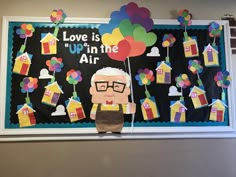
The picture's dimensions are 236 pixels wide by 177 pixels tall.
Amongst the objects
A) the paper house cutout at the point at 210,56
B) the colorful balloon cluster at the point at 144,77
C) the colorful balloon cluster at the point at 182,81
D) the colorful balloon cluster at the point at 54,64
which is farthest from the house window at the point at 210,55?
the colorful balloon cluster at the point at 54,64

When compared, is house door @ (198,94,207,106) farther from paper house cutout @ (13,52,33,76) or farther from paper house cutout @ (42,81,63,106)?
paper house cutout @ (13,52,33,76)

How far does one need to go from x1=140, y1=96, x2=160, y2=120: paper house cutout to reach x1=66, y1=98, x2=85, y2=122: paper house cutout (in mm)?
441

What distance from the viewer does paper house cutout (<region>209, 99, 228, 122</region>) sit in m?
1.95

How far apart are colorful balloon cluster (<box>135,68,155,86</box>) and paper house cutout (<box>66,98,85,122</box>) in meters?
0.47

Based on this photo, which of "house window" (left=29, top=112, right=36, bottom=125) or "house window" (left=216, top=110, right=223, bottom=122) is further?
"house window" (left=216, top=110, right=223, bottom=122)

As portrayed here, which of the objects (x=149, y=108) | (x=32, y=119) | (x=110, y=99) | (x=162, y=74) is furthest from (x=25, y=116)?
(x=162, y=74)

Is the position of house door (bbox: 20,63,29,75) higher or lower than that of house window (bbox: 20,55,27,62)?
lower

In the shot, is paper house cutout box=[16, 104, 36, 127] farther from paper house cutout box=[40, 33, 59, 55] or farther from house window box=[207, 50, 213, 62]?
house window box=[207, 50, 213, 62]

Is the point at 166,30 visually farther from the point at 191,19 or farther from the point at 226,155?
the point at 226,155

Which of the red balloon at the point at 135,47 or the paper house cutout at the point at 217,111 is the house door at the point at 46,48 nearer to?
the red balloon at the point at 135,47

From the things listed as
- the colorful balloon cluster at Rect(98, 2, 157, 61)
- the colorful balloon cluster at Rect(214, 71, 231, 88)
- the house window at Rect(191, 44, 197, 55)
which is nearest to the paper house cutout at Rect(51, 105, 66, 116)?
the colorful balloon cluster at Rect(98, 2, 157, 61)

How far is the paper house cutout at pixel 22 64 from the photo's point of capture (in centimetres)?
187

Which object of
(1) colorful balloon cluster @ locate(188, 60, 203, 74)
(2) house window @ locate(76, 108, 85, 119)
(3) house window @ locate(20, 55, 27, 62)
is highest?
(3) house window @ locate(20, 55, 27, 62)

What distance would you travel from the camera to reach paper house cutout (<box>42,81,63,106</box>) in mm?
1863
